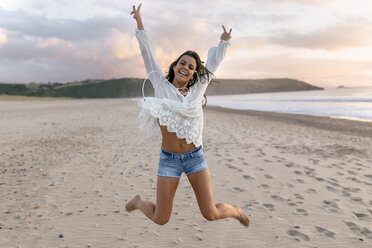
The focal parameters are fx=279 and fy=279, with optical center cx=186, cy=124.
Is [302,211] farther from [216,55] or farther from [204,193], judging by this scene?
[216,55]

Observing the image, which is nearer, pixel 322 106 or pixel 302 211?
pixel 302 211

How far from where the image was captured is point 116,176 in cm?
615

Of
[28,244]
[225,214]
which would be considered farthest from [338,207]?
[28,244]

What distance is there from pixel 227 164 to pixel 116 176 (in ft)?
8.97

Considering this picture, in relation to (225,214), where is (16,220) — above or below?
below

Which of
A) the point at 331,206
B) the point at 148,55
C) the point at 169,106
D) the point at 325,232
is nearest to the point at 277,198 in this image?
the point at 331,206

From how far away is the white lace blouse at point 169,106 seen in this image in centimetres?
291

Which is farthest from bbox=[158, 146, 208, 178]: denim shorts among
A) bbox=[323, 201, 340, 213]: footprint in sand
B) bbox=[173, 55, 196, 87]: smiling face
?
bbox=[323, 201, 340, 213]: footprint in sand

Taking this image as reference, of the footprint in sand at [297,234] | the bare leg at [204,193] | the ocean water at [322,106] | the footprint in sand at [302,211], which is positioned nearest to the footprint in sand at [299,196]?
the footprint in sand at [302,211]

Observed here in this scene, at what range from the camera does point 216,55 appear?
3.40 metres

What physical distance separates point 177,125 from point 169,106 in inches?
8.4

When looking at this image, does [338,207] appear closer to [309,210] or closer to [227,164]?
[309,210]

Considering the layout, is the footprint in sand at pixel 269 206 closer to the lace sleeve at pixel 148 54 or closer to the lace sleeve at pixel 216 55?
the lace sleeve at pixel 216 55

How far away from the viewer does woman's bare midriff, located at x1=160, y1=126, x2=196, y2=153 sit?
300 cm
